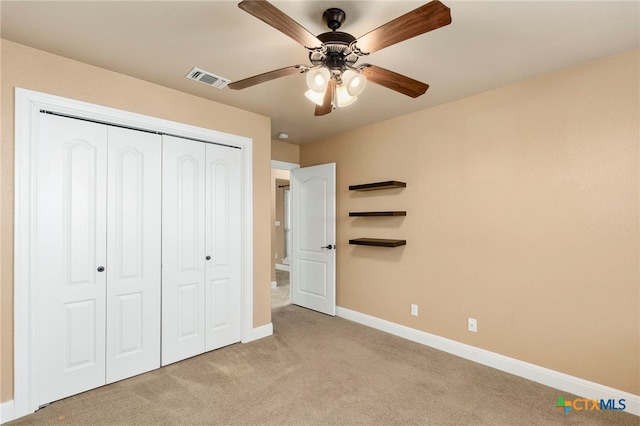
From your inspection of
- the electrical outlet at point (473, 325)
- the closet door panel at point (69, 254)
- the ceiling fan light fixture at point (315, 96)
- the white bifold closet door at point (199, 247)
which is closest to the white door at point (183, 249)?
the white bifold closet door at point (199, 247)

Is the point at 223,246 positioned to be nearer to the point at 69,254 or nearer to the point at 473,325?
the point at 69,254

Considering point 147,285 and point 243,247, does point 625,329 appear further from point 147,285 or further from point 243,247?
point 147,285

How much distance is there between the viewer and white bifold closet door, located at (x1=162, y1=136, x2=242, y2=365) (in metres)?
2.92

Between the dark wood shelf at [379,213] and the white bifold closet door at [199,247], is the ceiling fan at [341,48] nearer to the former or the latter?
the white bifold closet door at [199,247]

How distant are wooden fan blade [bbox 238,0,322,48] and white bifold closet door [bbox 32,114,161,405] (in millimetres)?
1902

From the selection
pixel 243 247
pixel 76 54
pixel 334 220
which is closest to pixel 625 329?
pixel 334 220

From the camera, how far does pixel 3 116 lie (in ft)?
6.99

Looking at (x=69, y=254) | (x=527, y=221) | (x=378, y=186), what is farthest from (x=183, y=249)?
(x=527, y=221)

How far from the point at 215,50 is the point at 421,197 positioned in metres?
2.41

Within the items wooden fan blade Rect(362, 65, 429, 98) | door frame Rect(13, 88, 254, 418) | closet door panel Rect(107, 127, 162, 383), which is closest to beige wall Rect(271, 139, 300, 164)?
closet door panel Rect(107, 127, 162, 383)

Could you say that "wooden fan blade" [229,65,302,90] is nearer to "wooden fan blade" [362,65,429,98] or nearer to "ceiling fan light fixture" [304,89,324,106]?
"ceiling fan light fixture" [304,89,324,106]

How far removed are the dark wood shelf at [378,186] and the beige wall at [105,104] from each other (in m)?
1.10

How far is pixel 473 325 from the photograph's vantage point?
9.98 feet

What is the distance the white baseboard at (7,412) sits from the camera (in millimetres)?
2082
